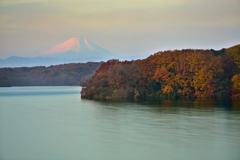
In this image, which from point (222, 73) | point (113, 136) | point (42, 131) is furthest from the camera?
point (222, 73)

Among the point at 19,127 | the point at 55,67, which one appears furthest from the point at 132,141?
the point at 55,67

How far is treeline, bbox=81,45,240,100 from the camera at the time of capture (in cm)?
4331

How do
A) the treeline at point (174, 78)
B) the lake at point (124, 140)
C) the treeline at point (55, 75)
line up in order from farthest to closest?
the treeline at point (55, 75) → the treeline at point (174, 78) → the lake at point (124, 140)

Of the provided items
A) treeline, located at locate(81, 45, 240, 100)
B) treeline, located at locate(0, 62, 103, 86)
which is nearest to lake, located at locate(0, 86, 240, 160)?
treeline, located at locate(81, 45, 240, 100)

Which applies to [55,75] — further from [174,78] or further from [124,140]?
[124,140]

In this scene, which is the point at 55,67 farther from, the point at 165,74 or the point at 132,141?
the point at 132,141

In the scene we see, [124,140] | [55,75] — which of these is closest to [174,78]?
[124,140]

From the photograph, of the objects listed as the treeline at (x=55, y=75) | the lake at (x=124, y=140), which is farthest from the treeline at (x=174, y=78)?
the treeline at (x=55, y=75)

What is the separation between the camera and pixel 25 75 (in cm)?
17762

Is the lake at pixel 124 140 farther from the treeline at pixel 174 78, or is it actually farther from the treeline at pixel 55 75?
the treeline at pixel 55 75

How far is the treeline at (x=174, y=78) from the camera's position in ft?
142

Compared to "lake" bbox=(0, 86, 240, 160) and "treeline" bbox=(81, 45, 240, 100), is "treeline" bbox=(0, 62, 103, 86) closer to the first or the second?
"treeline" bbox=(81, 45, 240, 100)

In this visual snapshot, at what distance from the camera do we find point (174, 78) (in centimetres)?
4472

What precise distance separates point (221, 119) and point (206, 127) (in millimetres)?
3742
